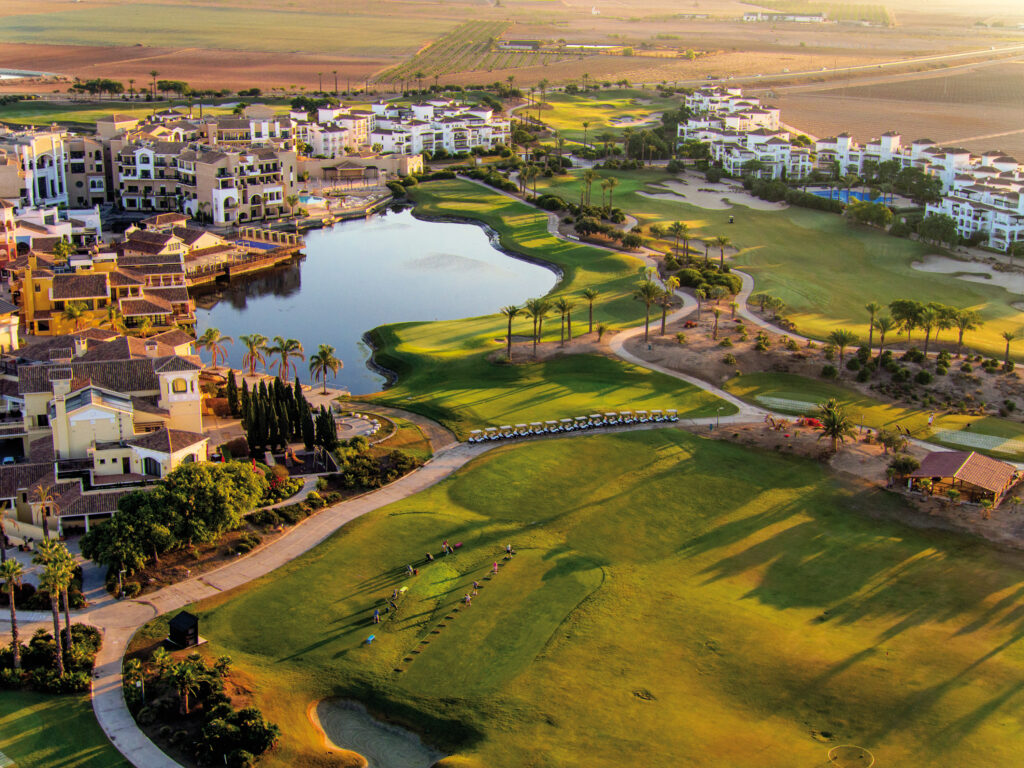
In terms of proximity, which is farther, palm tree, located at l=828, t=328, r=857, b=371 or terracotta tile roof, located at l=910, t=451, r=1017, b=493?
palm tree, located at l=828, t=328, r=857, b=371

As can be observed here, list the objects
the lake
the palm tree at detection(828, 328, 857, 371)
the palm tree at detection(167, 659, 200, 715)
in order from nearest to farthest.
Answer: the palm tree at detection(167, 659, 200, 715) → the palm tree at detection(828, 328, 857, 371) → the lake

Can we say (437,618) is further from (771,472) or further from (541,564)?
(771,472)

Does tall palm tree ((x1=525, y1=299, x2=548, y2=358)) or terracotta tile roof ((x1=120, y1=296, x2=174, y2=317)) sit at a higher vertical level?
tall palm tree ((x1=525, y1=299, x2=548, y2=358))

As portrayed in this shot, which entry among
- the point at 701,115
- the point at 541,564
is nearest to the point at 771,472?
the point at 541,564

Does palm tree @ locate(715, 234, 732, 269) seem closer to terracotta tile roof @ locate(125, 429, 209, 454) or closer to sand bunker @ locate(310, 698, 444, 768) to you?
terracotta tile roof @ locate(125, 429, 209, 454)

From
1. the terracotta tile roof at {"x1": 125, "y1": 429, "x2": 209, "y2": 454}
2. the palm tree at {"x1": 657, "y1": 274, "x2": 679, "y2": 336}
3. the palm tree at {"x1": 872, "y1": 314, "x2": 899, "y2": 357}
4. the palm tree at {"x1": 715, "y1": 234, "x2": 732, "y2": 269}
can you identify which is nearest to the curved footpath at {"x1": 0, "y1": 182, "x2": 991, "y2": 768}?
the terracotta tile roof at {"x1": 125, "y1": 429, "x2": 209, "y2": 454}

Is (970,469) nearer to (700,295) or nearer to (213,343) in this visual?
(700,295)

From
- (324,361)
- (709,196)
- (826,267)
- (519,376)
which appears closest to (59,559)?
(324,361)
